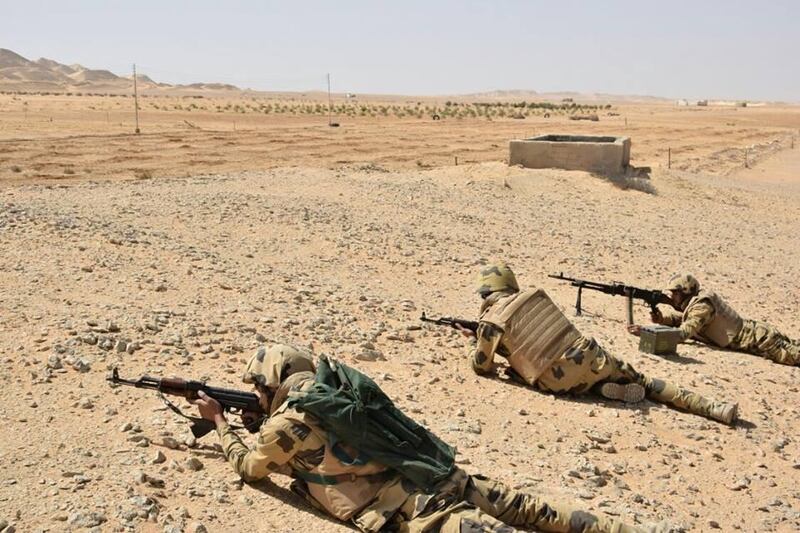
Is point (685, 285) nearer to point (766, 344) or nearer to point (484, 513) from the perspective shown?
point (766, 344)

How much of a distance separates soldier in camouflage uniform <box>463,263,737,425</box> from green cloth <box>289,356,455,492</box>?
234cm

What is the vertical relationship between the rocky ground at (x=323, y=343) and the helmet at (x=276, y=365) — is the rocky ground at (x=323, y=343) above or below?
below

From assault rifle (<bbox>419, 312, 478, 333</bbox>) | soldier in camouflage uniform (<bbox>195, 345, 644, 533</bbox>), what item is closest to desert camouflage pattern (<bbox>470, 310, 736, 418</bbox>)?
assault rifle (<bbox>419, 312, 478, 333</bbox>)

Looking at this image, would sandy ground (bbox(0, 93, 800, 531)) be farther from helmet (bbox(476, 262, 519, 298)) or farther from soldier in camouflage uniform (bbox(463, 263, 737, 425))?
helmet (bbox(476, 262, 519, 298))

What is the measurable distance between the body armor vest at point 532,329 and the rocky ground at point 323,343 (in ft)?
1.13

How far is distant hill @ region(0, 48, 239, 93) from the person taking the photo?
346 feet

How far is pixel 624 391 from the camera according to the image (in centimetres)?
648

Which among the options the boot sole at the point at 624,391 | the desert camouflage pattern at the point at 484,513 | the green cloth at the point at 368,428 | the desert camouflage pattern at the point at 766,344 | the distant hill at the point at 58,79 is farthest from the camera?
the distant hill at the point at 58,79

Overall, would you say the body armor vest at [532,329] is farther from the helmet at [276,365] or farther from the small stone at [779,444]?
the helmet at [276,365]

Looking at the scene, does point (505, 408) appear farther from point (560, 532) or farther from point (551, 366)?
point (560, 532)

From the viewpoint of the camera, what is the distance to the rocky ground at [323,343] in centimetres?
461

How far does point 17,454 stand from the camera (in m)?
4.60

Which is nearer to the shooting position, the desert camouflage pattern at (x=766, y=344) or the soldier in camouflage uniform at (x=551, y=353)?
the soldier in camouflage uniform at (x=551, y=353)

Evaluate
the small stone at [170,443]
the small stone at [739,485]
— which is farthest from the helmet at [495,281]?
the small stone at [170,443]
